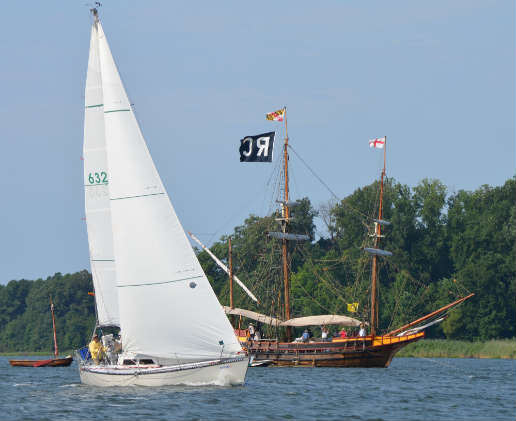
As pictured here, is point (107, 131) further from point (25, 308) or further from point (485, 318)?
point (25, 308)

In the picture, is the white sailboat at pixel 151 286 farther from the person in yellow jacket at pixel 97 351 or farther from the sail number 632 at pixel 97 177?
the sail number 632 at pixel 97 177

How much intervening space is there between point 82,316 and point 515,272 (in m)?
73.9

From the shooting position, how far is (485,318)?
4210 inches

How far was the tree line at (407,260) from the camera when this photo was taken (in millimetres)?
107062

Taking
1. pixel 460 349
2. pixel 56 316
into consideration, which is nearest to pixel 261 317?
pixel 460 349

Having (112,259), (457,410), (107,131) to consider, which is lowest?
(457,410)

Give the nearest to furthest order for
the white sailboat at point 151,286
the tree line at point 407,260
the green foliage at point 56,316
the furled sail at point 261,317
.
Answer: the white sailboat at point 151,286
the furled sail at point 261,317
the tree line at point 407,260
the green foliage at point 56,316

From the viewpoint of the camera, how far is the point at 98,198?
154 feet

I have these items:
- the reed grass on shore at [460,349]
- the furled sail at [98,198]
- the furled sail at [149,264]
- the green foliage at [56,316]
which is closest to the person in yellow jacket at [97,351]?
the furled sail at [98,198]

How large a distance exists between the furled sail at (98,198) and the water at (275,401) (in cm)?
403

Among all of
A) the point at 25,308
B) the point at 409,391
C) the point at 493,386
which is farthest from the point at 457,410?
the point at 25,308

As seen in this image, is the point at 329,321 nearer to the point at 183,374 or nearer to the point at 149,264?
the point at 183,374

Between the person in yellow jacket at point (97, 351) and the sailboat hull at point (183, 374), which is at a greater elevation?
the person in yellow jacket at point (97, 351)

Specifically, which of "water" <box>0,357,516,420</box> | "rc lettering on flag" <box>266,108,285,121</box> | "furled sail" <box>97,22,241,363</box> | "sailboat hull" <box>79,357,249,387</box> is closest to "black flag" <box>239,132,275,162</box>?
"rc lettering on flag" <box>266,108,285,121</box>
